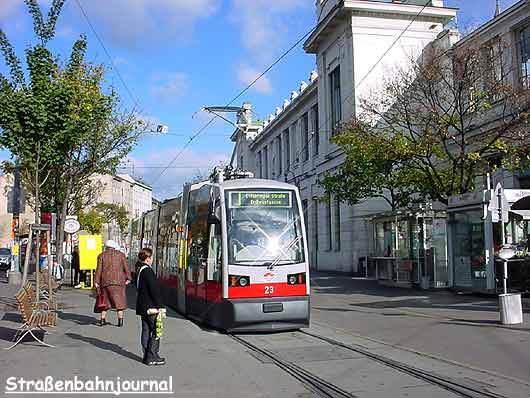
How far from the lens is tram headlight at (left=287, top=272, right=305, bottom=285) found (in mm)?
13125

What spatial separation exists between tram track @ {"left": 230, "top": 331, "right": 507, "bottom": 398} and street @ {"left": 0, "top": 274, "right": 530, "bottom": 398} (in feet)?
0.17

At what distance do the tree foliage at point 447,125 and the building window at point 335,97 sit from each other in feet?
46.6

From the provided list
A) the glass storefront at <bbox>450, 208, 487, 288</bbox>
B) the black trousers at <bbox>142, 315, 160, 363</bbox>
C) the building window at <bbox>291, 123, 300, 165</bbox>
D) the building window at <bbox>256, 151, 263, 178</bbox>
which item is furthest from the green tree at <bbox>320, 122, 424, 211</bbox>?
the building window at <bbox>256, 151, 263, 178</bbox>

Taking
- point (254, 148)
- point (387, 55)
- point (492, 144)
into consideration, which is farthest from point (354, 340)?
point (254, 148)

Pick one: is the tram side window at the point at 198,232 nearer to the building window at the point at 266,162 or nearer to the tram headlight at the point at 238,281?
the tram headlight at the point at 238,281

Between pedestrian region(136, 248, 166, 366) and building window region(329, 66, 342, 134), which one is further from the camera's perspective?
building window region(329, 66, 342, 134)

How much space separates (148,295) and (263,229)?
4.30 metres

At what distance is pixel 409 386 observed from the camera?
7.89m

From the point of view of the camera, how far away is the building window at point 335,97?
4153 cm

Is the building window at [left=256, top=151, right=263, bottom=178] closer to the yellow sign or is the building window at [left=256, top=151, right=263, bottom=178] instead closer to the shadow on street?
the yellow sign

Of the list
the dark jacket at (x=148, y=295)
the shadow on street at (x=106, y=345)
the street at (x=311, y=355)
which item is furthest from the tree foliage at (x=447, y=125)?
the dark jacket at (x=148, y=295)

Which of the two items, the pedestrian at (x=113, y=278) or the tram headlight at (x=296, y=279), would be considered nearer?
the tram headlight at (x=296, y=279)

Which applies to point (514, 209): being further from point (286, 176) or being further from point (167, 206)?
point (286, 176)

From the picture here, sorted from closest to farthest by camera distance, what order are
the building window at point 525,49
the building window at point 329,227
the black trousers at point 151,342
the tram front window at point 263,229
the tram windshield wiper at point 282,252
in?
the black trousers at point 151,342, the tram windshield wiper at point 282,252, the tram front window at point 263,229, the building window at point 525,49, the building window at point 329,227
